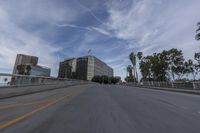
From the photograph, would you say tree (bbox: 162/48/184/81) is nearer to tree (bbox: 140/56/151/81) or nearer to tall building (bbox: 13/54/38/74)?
tree (bbox: 140/56/151/81)

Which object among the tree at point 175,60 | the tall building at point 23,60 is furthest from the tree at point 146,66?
the tall building at point 23,60

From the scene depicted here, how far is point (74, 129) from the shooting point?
3.72 meters

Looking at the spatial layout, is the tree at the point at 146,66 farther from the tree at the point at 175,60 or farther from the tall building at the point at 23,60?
the tall building at the point at 23,60

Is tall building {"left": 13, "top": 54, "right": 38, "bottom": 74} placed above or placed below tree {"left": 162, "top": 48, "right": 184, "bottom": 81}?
above

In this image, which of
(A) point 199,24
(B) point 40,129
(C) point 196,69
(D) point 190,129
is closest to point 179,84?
(A) point 199,24

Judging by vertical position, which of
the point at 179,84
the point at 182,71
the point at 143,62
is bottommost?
the point at 179,84

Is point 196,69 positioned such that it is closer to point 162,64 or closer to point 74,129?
point 162,64

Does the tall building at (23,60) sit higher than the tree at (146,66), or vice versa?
the tall building at (23,60)

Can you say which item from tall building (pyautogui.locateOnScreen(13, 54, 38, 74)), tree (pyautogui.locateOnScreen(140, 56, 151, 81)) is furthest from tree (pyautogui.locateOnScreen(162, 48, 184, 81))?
tall building (pyautogui.locateOnScreen(13, 54, 38, 74))

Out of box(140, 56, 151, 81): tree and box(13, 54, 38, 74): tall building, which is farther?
box(13, 54, 38, 74): tall building

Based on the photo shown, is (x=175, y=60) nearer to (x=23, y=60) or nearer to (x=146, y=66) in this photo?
(x=146, y=66)

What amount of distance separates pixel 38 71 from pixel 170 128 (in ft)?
424

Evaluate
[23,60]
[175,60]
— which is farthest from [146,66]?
[23,60]

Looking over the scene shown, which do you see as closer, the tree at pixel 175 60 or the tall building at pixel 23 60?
the tree at pixel 175 60
